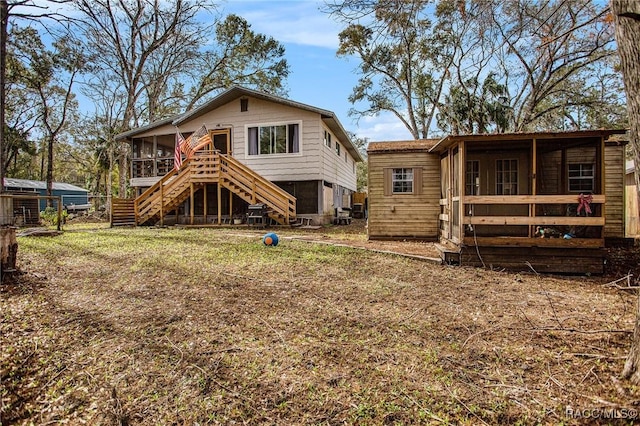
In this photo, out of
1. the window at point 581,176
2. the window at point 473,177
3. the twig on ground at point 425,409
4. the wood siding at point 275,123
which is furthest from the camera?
the wood siding at point 275,123

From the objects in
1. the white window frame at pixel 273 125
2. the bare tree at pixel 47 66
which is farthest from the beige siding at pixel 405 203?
the bare tree at pixel 47 66

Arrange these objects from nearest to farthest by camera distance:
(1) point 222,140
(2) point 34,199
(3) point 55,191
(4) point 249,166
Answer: (4) point 249,166, (1) point 222,140, (2) point 34,199, (3) point 55,191

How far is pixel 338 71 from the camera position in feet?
30.6

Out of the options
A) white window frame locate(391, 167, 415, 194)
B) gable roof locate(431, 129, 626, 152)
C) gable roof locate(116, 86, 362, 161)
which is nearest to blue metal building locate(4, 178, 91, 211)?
gable roof locate(116, 86, 362, 161)

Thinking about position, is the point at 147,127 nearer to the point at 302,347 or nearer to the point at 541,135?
the point at 541,135

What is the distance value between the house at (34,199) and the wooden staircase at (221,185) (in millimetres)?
3670

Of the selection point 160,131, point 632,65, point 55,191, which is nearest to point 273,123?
point 160,131

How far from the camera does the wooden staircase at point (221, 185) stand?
13.6 m

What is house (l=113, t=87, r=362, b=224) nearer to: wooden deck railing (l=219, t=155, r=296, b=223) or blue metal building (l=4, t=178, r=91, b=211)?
wooden deck railing (l=219, t=155, r=296, b=223)

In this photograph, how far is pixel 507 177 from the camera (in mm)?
10445

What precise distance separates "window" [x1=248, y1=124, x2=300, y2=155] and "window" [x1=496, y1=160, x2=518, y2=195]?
794 cm

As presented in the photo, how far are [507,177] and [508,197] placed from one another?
3843 mm

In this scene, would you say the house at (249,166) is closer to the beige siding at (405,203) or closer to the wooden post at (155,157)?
the wooden post at (155,157)

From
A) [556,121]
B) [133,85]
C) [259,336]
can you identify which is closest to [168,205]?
[133,85]
